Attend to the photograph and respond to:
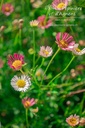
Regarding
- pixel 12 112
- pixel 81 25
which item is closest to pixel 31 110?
pixel 12 112

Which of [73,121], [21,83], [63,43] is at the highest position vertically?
[63,43]

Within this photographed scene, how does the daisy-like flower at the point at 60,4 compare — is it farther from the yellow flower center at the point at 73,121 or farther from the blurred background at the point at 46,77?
the yellow flower center at the point at 73,121

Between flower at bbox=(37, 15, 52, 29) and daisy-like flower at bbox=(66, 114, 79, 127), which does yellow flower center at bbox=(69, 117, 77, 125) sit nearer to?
daisy-like flower at bbox=(66, 114, 79, 127)

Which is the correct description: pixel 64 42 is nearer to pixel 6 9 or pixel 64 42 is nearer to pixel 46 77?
pixel 46 77

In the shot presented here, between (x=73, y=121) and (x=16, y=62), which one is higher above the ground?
(x=16, y=62)

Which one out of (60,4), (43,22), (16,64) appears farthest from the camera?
(43,22)

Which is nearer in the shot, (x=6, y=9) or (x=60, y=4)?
(x=60, y=4)

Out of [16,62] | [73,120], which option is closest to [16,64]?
[16,62]

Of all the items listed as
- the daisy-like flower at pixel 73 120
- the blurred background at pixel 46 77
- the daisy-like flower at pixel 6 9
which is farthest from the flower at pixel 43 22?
the daisy-like flower at pixel 73 120

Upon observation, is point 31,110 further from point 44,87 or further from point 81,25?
point 81,25
